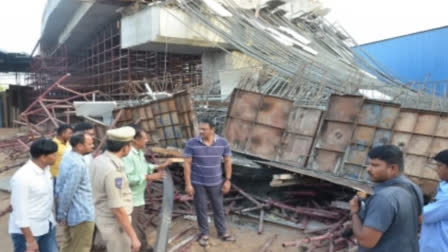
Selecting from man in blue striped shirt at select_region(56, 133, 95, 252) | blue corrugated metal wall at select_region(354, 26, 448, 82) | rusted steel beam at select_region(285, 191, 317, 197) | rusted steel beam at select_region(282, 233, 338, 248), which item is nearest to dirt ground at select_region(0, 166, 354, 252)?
rusted steel beam at select_region(282, 233, 338, 248)

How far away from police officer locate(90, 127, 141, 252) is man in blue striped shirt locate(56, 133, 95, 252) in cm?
31

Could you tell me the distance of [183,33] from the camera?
10930mm

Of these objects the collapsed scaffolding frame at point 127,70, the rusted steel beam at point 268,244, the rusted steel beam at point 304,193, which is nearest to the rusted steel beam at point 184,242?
the rusted steel beam at point 268,244

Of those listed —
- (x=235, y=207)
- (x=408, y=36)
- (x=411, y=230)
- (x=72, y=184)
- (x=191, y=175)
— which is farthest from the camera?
(x=408, y=36)

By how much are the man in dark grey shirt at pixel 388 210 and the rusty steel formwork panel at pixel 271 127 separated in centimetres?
403

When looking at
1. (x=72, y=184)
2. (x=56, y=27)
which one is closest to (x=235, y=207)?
(x=72, y=184)

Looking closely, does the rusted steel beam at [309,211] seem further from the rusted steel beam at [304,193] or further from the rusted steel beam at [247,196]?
the rusted steel beam at [304,193]

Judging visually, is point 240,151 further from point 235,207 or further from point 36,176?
point 36,176

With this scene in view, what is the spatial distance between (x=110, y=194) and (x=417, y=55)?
17.0 metres

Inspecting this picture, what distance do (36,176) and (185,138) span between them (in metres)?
4.32

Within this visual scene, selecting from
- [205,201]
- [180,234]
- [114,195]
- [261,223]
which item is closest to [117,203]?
[114,195]

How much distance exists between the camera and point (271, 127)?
628 cm

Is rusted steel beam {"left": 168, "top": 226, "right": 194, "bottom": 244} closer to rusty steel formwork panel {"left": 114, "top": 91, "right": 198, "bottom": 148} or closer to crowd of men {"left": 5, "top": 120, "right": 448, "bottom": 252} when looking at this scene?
crowd of men {"left": 5, "top": 120, "right": 448, "bottom": 252}

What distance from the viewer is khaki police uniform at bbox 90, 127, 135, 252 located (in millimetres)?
2578
